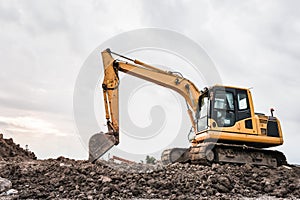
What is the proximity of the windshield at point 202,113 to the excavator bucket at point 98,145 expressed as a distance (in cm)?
338

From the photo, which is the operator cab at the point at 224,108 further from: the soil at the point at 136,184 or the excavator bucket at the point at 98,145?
the excavator bucket at the point at 98,145

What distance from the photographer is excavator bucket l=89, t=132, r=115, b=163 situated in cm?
905

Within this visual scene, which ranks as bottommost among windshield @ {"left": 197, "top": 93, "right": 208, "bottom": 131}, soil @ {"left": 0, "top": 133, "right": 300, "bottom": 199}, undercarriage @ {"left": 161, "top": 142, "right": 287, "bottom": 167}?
soil @ {"left": 0, "top": 133, "right": 300, "bottom": 199}

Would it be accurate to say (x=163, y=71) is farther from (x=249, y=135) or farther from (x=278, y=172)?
(x=278, y=172)

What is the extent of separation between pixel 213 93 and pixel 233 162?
239 cm


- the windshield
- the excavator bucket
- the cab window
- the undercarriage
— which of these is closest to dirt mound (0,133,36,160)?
the excavator bucket

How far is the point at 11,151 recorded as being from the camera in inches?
422

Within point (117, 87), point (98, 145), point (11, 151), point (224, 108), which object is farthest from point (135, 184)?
point (11, 151)

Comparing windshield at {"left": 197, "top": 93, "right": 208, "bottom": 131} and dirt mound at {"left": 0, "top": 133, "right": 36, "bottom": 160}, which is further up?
windshield at {"left": 197, "top": 93, "right": 208, "bottom": 131}

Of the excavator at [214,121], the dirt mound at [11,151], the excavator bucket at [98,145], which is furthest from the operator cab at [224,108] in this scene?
the dirt mound at [11,151]

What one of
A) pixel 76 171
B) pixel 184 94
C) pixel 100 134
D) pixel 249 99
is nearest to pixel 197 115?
pixel 184 94

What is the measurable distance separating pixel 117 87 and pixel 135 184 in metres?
4.11

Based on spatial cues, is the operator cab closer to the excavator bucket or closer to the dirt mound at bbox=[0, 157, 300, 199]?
the dirt mound at bbox=[0, 157, 300, 199]

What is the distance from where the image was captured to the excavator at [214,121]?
10180 mm
